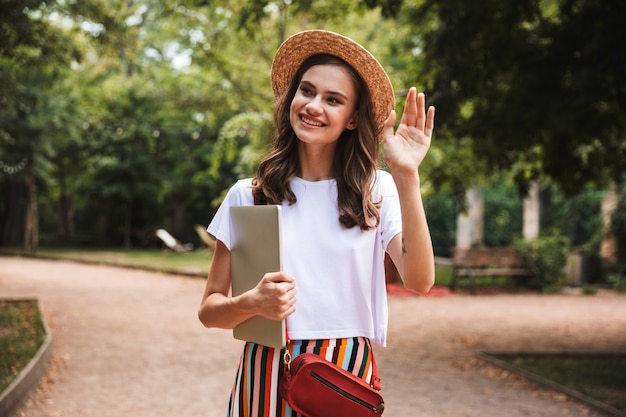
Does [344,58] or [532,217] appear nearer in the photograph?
[344,58]

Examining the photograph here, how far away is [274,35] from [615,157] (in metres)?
9.81

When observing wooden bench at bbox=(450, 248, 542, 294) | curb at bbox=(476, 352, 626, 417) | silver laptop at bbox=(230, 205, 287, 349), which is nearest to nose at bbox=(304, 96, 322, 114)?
silver laptop at bbox=(230, 205, 287, 349)

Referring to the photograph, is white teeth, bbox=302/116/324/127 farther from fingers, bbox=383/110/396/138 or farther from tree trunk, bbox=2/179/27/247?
tree trunk, bbox=2/179/27/247

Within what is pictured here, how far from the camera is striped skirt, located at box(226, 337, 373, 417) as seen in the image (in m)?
2.05

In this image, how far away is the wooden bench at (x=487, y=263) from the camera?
16547mm

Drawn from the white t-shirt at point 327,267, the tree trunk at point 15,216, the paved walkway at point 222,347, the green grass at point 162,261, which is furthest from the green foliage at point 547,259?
the tree trunk at point 15,216

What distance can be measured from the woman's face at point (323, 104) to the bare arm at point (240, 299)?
44 centimetres

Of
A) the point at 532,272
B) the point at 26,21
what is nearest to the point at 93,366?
the point at 26,21

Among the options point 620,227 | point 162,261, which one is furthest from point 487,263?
point 162,261

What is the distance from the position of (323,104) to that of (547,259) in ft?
52.4

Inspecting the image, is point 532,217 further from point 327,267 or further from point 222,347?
point 327,267

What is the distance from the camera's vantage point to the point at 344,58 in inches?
86.9

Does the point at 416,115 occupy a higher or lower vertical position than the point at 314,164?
higher

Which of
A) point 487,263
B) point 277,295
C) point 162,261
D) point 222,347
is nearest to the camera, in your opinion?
point 277,295
